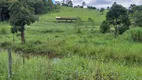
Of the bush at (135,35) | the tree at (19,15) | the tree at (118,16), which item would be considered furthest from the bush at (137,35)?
the tree at (19,15)

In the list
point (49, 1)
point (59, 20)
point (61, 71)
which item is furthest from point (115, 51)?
point (49, 1)

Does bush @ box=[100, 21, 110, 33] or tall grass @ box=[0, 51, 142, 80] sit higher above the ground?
tall grass @ box=[0, 51, 142, 80]

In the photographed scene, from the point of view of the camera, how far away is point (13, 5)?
25.0 metres

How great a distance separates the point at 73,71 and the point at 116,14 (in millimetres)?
22369

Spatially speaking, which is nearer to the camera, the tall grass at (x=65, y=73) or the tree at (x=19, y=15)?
the tall grass at (x=65, y=73)

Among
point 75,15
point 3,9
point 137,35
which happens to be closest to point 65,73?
point 137,35

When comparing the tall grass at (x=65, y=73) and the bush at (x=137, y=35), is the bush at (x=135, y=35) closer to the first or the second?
the bush at (x=137, y=35)

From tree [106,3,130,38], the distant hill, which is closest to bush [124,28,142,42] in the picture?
tree [106,3,130,38]

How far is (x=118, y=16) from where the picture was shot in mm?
29578

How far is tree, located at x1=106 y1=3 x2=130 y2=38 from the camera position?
29453 millimetres

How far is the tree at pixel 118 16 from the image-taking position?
29.5 metres

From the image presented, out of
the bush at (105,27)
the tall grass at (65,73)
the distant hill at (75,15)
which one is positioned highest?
the tall grass at (65,73)

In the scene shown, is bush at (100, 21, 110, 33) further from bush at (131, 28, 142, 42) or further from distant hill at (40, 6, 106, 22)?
distant hill at (40, 6, 106, 22)

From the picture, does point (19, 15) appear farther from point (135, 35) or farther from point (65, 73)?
point (65, 73)
